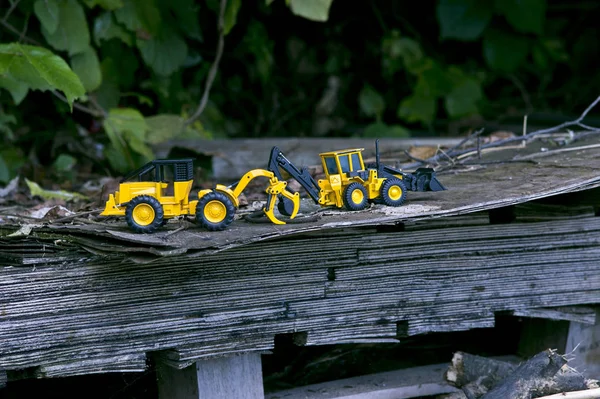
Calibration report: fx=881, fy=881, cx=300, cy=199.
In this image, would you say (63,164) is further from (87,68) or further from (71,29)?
(71,29)

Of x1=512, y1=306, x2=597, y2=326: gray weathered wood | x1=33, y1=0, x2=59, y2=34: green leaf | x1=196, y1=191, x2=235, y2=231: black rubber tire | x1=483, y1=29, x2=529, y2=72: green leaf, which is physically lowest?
x1=512, y1=306, x2=597, y2=326: gray weathered wood

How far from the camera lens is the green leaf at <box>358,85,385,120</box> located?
24.4 feet

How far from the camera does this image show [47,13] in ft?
15.0

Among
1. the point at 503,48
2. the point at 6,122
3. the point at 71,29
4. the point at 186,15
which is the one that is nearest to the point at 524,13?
the point at 503,48

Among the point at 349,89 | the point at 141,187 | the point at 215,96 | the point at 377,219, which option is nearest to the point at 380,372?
the point at 377,219

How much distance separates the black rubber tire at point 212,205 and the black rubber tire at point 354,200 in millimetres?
414

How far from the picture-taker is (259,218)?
2768 millimetres

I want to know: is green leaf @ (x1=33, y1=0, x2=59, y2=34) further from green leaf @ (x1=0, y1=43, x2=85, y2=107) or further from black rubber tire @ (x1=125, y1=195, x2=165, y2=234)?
black rubber tire @ (x1=125, y1=195, x2=165, y2=234)

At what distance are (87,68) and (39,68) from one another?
1347 mm

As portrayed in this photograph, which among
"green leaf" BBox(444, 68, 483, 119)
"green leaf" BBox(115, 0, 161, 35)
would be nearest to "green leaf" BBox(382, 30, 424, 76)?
"green leaf" BBox(444, 68, 483, 119)

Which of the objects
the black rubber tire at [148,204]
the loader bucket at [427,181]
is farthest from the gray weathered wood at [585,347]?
the black rubber tire at [148,204]

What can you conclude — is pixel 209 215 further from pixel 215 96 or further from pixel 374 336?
pixel 215 96

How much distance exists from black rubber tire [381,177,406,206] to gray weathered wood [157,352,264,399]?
0.67 m

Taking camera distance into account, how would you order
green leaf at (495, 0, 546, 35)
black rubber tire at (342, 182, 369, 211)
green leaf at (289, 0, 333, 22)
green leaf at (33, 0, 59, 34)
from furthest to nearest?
green leaf at (495, 0, 546, 35)
green leaf at (289, 0, 333, 22)
green leaf at (33, 0, 59, 34)
black rubber tire at (342, 182, 369, 211)
